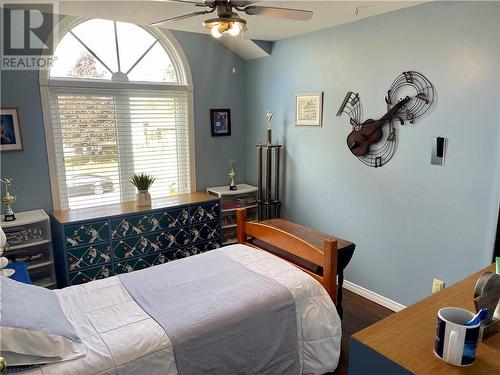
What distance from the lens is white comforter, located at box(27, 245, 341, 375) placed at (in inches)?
60.3

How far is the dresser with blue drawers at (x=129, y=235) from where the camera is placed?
3.08 meters

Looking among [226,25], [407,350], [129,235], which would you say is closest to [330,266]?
[407,350]

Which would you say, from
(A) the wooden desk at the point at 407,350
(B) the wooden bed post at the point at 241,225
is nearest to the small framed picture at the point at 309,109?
(B) the wooden bed post at the point at 241,225

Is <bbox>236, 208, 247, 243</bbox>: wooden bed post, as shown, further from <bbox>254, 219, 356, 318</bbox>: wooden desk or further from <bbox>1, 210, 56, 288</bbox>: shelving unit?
<bbox>1, 210, 56, 288</bbox>: shelving unit

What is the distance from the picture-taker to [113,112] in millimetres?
3566

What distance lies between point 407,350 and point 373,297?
2.33 meters

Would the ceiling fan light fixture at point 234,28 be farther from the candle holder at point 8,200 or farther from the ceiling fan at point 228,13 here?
the candle holder at point 8,200

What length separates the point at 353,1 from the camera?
8.21 feet

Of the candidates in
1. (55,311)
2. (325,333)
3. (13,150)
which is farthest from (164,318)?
(13,150)

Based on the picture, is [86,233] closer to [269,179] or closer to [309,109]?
[269,179]

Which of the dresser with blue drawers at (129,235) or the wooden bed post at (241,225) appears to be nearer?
the wooden bed post at (241,225)

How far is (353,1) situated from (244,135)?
225cm

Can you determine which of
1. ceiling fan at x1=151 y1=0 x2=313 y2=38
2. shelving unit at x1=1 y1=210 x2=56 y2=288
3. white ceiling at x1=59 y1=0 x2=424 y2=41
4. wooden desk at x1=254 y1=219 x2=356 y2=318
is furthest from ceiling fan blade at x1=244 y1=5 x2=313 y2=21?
shelving unit at x1=1 y1=210 x2=56 y2=288

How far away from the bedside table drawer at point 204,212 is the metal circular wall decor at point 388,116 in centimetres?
152
